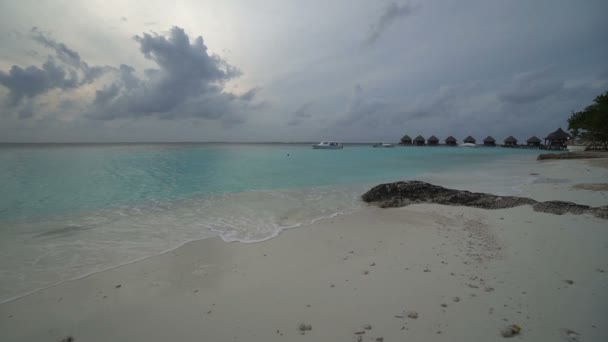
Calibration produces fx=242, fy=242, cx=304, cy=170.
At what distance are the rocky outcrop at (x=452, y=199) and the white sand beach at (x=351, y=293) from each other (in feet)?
4.11

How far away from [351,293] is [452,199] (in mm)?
7327

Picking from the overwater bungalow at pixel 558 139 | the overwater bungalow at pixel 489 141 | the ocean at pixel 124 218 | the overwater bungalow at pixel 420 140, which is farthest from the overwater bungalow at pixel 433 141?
the ocean at pixel 124 218

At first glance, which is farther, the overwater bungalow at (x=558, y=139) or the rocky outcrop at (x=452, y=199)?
the overwater bungalow at (x=558, y=139)

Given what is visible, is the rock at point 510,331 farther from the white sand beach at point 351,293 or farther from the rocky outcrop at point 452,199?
the rocky outcrop at point 452,199

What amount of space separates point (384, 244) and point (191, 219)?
633 centimetres

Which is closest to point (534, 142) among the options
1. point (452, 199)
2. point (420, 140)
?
point (420, 140)

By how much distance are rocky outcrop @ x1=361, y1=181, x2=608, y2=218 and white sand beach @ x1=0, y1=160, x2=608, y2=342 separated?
125 cm

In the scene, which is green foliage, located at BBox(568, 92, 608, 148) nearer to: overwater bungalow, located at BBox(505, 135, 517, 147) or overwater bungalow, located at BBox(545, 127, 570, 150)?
overwater bungalow, located at BBox(545, 127, 570, 150)

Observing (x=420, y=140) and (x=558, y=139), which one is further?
(x=420, y=140)

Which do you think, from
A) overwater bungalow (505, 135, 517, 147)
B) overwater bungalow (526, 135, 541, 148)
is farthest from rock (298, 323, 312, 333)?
overwater bungalow (505, 135, 517, 147)

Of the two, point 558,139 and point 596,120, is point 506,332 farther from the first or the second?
point 558,139

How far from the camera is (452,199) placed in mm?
9031

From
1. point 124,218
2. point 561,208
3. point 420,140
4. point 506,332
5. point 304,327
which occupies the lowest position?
point 124,218

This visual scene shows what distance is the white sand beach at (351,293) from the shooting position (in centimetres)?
285
